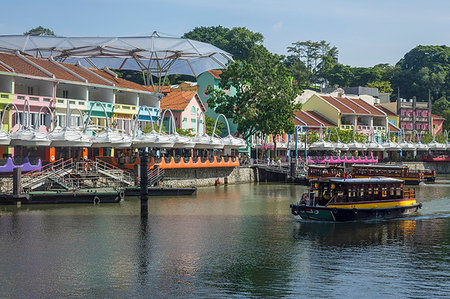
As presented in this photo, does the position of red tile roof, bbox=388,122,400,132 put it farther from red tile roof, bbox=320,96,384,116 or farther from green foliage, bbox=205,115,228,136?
green foliage, bbox=205,115,228,136

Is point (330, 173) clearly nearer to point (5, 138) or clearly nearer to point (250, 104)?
point (250, 104)

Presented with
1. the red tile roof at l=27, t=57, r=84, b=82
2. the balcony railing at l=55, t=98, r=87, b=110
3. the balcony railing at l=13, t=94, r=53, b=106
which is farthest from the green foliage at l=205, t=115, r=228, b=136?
the balcony railing at l=13, t=94, r=53, b=106

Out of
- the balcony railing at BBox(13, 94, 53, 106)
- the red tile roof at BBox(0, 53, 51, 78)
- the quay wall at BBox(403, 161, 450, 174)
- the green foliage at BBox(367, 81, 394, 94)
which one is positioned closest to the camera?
the balcony railing at BBox(13, 94, 53, 106)

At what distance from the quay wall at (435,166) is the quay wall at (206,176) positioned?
44.8m

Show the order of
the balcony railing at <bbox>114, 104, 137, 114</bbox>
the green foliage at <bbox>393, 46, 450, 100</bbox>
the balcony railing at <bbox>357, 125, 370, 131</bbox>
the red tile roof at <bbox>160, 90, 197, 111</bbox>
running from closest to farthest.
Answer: the balcony railing at <bbox>114, 104, 137, 114</bbox>, the red tile roof at <bbox>160, 90, 197, 111</bbox>, the balcony railing at <bbox>357, 125, 370, 131</bbox>, the green foliage at <bbox>393, 46, 450, 100</bbox>

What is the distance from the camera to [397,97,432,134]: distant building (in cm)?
15512

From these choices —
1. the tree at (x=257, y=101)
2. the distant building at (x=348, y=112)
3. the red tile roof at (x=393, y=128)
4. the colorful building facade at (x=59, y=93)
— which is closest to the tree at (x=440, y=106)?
the red tile roof at (x=393, y=128)

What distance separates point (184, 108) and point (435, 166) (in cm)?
5597

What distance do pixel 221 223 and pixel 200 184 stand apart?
34188 millimetres

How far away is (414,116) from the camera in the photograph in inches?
6161

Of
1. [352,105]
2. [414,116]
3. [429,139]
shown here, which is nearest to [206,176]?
[352,105]

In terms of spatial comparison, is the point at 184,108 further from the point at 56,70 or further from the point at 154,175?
the point at 154,175

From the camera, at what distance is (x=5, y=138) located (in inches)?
2475

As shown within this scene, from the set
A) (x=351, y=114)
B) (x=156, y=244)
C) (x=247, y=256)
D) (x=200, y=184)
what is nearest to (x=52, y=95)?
(x=200, y=184)
